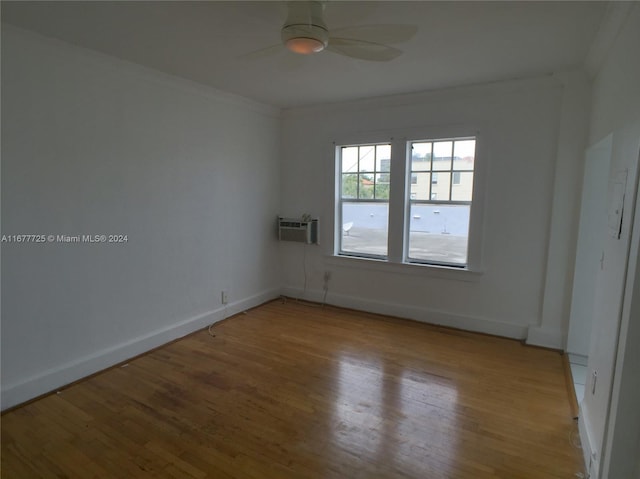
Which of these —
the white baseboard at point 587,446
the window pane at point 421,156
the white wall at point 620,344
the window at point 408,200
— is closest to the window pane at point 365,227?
the window at point 408,200

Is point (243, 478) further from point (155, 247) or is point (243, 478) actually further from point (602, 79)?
point (602, 79)

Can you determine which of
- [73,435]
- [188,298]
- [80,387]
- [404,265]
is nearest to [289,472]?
[73,435]

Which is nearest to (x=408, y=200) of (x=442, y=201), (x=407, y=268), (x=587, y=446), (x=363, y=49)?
(x=442, y=201)

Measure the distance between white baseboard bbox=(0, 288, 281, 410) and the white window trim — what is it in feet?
5.55

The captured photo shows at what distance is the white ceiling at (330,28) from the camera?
2.06 metres

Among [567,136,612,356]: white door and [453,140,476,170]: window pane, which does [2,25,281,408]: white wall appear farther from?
[567,136,612,356]: white door

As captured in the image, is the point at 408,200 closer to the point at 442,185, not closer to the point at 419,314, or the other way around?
the point at 442,185

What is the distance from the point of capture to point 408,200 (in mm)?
4094

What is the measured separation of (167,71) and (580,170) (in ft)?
12.5

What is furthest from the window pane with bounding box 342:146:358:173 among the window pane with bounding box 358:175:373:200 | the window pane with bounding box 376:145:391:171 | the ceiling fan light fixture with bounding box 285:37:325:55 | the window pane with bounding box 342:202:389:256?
the ceiling fan light fixture with bounding box 285:37:325:55

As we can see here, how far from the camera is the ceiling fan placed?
74.4 inches

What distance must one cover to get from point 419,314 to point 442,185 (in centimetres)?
148

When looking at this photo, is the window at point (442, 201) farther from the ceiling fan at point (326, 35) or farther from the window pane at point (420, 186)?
the ceiling fan at point (326, 35)

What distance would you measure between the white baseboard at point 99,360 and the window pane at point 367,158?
2.31m
